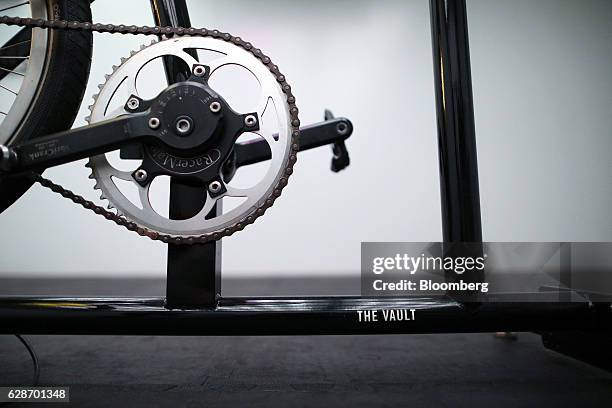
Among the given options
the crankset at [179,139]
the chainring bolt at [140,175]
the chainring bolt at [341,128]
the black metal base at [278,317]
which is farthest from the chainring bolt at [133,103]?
the chainring bolt at [341,128]

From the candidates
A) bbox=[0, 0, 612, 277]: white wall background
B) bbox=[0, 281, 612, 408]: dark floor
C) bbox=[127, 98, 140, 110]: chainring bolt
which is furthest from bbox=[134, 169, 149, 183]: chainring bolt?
bbox=[0, 0, 612, 277]: white wall background

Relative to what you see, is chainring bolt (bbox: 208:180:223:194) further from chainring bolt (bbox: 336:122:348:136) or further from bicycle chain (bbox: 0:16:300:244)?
chainring bolt (bbox: 336:122:348:136)

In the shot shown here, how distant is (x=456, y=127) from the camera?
2.48 feet

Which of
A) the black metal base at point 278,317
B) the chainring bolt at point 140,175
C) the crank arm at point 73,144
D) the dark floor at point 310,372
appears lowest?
the dark floor at point 310,372

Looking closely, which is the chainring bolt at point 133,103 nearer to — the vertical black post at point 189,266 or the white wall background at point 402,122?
the vertical black post at point 189,266

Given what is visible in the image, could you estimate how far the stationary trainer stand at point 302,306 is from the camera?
2.20 feet

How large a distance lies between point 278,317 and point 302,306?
0.04m

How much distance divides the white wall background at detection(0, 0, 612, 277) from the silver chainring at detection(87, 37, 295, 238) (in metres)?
1.37

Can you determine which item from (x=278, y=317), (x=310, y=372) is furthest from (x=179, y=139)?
(x=310, y=372)

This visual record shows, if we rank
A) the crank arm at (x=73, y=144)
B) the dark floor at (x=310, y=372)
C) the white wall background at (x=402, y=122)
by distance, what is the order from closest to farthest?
1. the crank arm at (x=73, y=144)
2. the dark floor at (x=310, y=372)
3. the white wall background at (x=402, y=122)

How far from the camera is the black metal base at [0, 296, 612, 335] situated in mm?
667

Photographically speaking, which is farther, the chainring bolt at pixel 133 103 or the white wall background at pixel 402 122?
the white wall background at pixel 402 122

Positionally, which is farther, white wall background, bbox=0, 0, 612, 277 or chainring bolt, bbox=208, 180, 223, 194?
white wall background, bbox=0, 0, 612, 277

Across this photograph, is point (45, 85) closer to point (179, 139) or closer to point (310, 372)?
point (179, 139)
